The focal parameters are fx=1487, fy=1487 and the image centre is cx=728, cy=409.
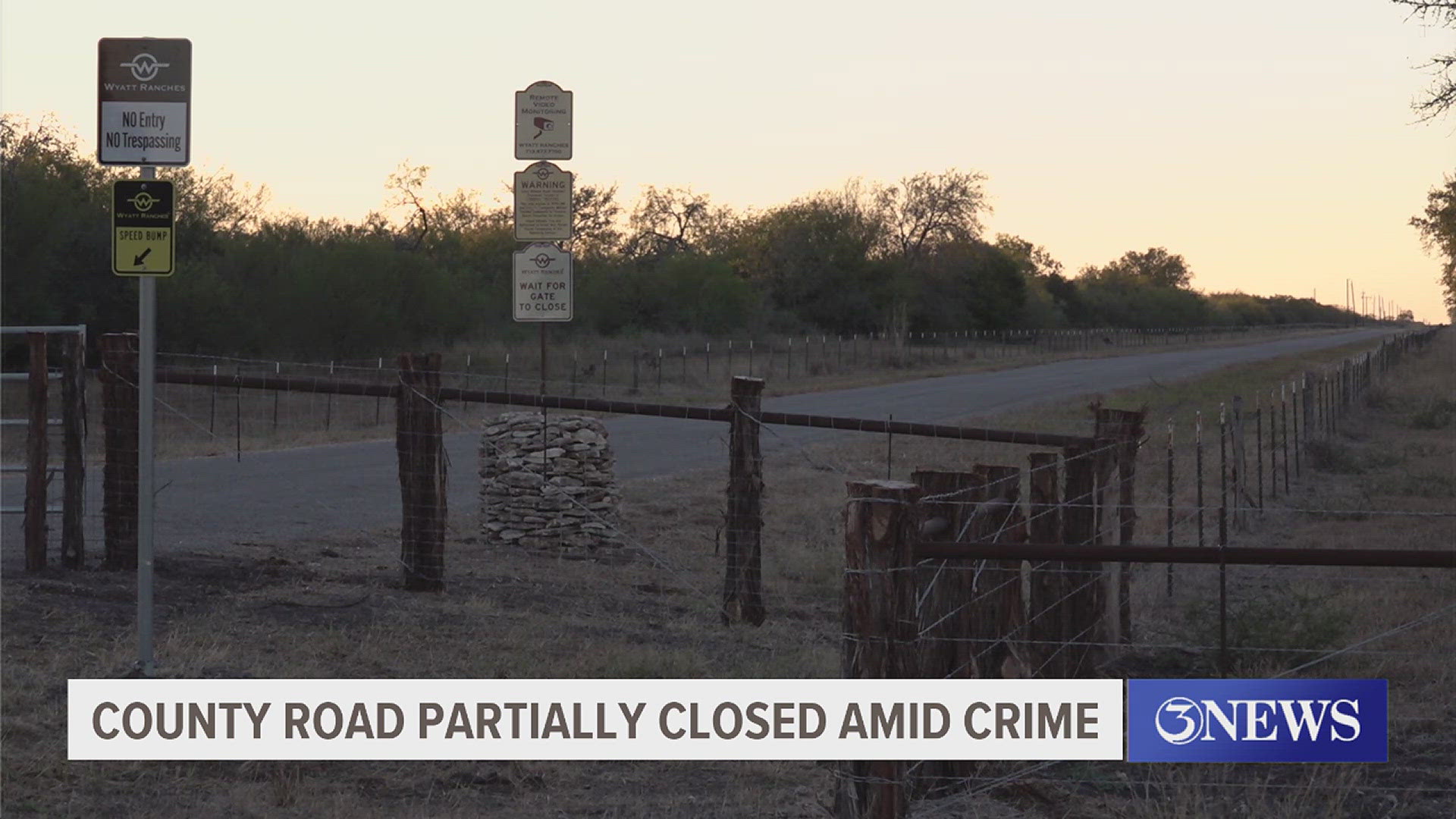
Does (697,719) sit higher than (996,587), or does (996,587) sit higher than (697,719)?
(996,587)

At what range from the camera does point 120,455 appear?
9859 millimetres

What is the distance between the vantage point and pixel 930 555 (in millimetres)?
4582

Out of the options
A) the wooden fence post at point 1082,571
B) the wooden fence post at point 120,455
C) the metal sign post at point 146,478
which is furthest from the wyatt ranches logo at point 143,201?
the wooden fence post at point 1082,571

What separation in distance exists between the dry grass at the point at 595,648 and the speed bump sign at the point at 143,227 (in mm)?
1962

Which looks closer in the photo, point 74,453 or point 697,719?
point 697,719

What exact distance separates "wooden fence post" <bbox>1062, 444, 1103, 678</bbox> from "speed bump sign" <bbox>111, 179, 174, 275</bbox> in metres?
4.82

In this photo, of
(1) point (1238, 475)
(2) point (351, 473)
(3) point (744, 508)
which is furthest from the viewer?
(2) point (351, 473)

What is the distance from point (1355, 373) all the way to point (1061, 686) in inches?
1308

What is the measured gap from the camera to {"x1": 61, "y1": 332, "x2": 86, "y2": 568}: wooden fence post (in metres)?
9.70

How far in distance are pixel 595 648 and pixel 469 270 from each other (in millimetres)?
51506

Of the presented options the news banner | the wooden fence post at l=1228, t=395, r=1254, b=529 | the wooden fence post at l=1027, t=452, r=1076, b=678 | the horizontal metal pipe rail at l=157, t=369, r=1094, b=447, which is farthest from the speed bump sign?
the wooden fence post at l=1228, t=395, r=1254, b=529

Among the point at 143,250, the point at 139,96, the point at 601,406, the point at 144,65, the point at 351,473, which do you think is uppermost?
the point at 144,65

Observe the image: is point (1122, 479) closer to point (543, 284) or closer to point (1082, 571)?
point (1082, 571)

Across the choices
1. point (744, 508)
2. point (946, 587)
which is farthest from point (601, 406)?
point (946, 587)
